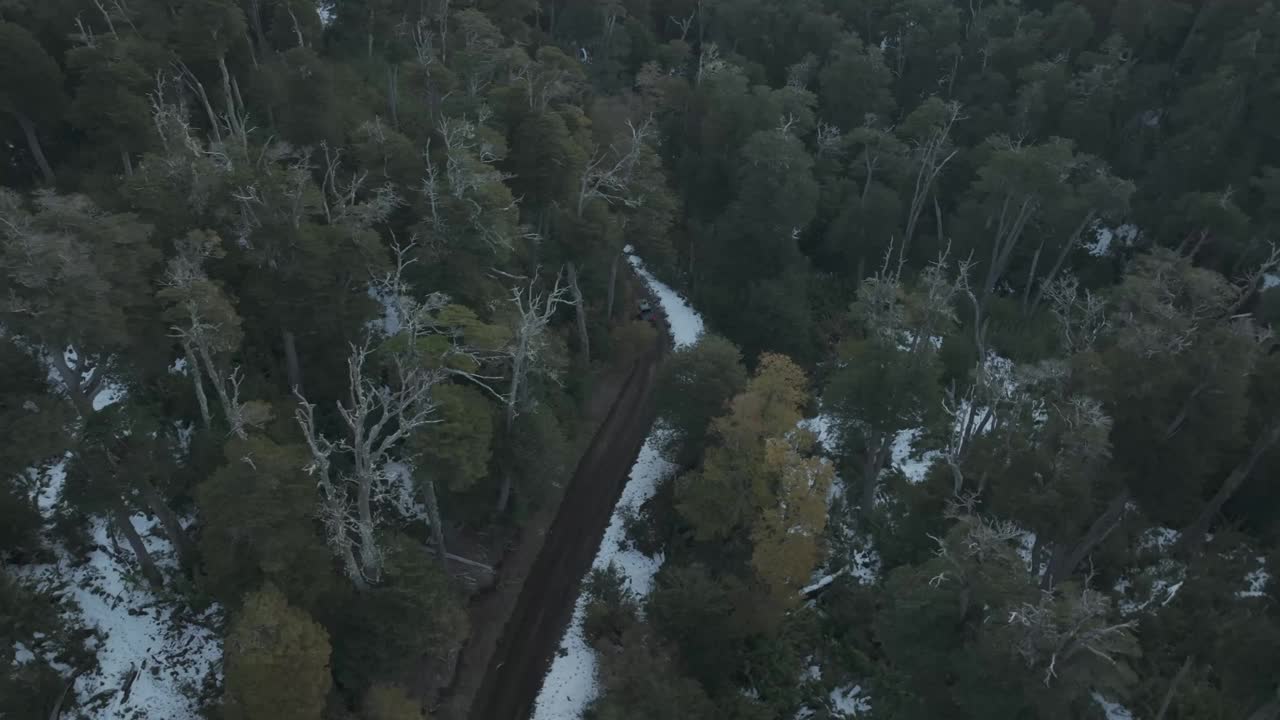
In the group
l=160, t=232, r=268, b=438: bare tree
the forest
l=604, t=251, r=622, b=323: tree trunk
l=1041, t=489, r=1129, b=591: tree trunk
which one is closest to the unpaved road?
the forest

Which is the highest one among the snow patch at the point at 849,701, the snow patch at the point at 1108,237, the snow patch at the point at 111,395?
the snow patch at the point at 111,395

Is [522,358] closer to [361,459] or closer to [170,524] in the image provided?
[361,459]

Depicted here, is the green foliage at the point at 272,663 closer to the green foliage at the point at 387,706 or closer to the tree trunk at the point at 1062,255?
the green foliage at the point at 387,706

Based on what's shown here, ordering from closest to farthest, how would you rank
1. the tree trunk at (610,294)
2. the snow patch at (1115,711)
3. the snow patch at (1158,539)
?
the snow patch at (1115,711) → the snow patch at (1158,539) → the tree trunk at (610,294)

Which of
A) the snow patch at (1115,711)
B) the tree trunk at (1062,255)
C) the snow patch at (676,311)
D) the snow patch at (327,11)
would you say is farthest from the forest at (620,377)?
the snow patch at (327,11)

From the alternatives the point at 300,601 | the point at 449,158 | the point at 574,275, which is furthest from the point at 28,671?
the point at 574,275
